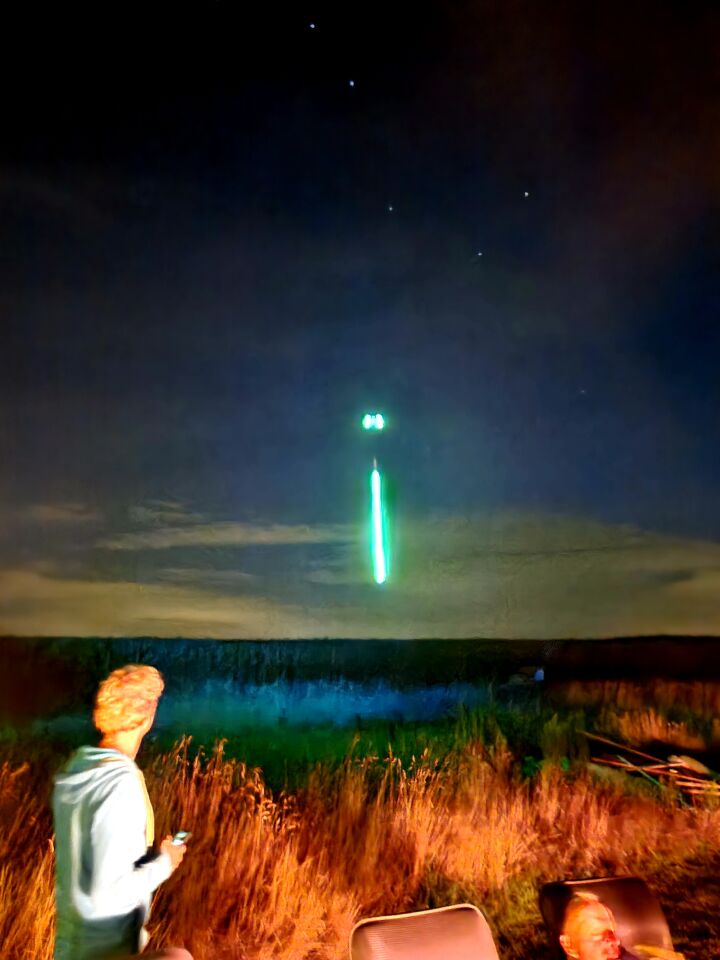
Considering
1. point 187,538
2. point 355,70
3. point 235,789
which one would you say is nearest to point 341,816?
point 235,789

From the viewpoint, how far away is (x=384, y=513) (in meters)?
5.04

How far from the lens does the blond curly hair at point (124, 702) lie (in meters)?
2.06

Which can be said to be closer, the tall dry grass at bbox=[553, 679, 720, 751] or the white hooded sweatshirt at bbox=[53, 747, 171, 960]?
the white hooded sweatshirt at bbox=[53, 747, 171, 960]

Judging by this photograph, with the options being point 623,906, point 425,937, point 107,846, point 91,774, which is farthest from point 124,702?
point 623,906

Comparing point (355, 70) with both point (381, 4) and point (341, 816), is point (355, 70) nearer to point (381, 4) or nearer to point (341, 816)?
point (381, 4)

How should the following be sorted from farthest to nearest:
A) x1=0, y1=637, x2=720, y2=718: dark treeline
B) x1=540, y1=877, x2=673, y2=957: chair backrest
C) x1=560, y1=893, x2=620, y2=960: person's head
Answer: x1=0, y1=637, x2=720, y2=718: dark treeline → x1=540, y1=877, x2=673, y2=957: chair backrest → x1=560, y1=893, x2=620, y2=960: person's head

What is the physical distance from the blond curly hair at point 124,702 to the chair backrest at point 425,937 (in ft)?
2.98

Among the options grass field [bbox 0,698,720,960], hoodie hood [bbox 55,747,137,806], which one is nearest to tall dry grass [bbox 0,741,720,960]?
grass field [bbox 0,698,720,960]

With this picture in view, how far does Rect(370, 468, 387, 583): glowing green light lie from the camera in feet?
15.9

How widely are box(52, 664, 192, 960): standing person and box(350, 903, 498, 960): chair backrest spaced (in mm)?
630

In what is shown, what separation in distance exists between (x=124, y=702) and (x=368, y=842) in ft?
7.36

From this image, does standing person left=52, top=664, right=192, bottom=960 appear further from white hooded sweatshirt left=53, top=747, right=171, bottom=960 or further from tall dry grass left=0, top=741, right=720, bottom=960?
tall dry grass left=0, top=741, right=720, bottom=960

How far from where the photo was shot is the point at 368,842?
12.7 feet

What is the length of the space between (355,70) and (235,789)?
3763mm
